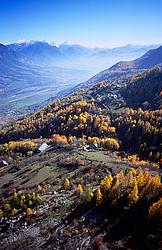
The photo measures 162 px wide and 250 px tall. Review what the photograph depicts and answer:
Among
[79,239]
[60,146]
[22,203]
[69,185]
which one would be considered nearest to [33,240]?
[79,239]

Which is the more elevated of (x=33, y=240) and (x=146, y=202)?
(x=146, y=202)

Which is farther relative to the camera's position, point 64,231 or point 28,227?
point 28,227

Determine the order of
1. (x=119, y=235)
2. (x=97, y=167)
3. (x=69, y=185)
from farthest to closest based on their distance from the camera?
1. (x=97, y=167)
2. (x=69, y=185)
3. (x=119, y=235)

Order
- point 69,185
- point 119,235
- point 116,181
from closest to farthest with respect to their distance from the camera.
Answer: point 119,235 → point 116,181 → point 69,185

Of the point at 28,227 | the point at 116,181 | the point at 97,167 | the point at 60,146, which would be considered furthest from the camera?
the point at 60,146

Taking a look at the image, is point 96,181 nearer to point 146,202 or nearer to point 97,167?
point 97,167

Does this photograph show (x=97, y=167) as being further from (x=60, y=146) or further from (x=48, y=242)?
(x=60, y=146)

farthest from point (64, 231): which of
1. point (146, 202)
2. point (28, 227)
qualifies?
point (146, 202)

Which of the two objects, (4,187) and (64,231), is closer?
(64,231)

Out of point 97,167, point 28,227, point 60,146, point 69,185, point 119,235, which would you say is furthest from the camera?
point 60,146
